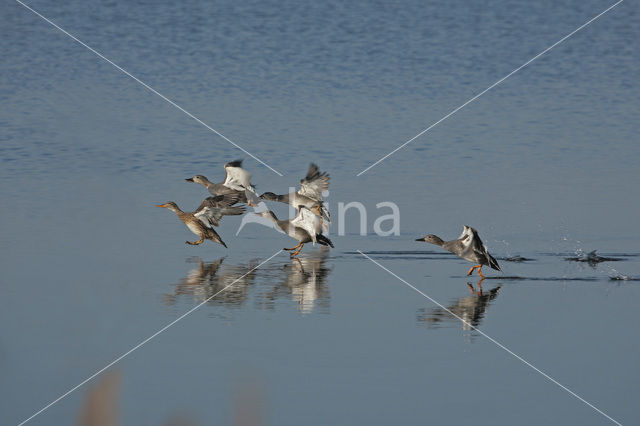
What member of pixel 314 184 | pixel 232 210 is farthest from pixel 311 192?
pixel 232 210

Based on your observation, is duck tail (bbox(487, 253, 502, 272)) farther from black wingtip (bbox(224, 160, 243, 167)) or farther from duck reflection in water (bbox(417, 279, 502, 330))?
black wingtip (bbox(224, 160, 243, 167))

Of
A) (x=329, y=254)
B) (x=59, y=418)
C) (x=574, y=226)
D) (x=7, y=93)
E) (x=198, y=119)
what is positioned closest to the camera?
(x=59, y=418)

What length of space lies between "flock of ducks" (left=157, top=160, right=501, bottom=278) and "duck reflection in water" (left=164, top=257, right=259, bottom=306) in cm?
109

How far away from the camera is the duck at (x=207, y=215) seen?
13062 mm

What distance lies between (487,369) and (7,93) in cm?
1607

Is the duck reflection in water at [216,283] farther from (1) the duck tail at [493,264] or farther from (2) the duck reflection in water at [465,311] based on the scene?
(1) the duck tail at [493,264]

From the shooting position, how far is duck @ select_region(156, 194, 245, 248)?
13062 millimetres

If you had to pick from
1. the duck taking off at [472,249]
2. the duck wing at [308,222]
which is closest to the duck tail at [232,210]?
the duck wing at [308,222]

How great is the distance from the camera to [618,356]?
25.7 feet

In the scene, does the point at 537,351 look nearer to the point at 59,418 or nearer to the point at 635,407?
the point at 635,407

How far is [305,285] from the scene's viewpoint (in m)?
Result: 10.6

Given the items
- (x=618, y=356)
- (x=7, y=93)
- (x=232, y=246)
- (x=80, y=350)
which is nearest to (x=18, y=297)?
(x=80, y=350)

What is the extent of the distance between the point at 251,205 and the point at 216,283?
4.27 m

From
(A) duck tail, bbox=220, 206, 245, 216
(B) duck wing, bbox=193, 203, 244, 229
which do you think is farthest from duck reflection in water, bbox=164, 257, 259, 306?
(A) duck tail, bbox=220, 206, 245, 216
